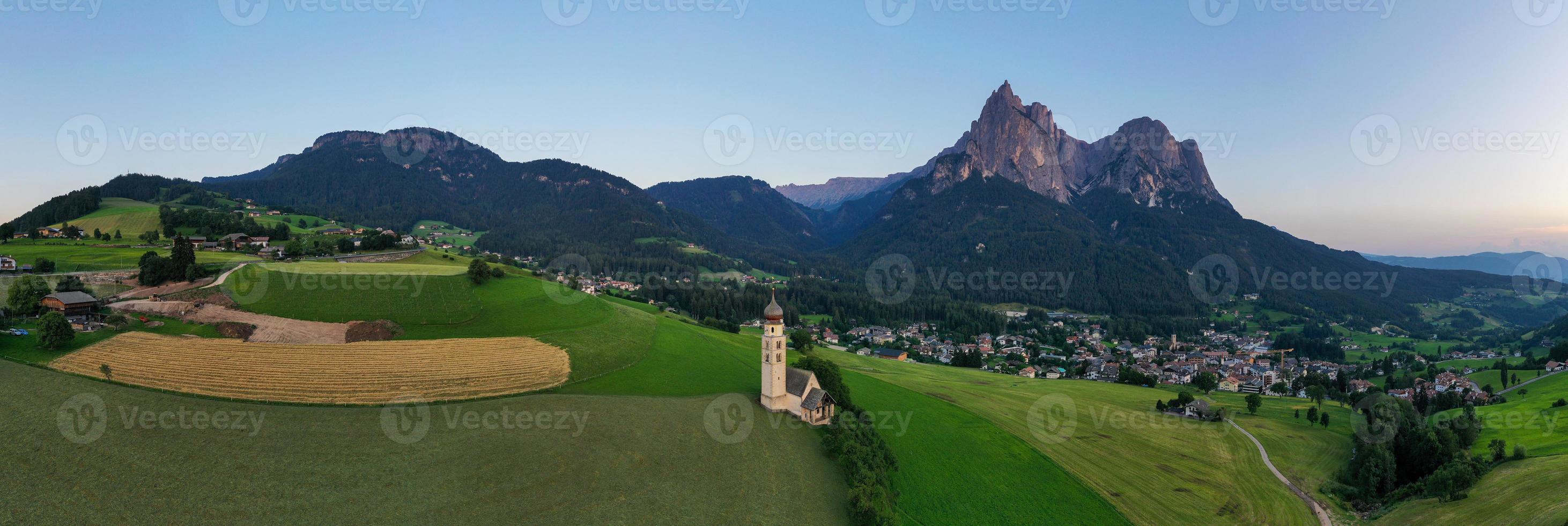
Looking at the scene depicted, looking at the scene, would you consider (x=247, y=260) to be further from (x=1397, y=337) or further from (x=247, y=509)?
(x=1397, y=337)

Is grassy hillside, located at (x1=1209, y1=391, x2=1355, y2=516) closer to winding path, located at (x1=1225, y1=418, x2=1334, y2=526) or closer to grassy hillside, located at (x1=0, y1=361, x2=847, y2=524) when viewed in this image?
winding path, located at (x1=1225, y1=418, x2=1334, y2=526)

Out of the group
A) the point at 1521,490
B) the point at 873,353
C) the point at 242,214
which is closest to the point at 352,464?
the point at 1521,490

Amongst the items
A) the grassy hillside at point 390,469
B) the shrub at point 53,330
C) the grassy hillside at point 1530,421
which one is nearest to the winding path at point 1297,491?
the grassy hillside at point 1530,421

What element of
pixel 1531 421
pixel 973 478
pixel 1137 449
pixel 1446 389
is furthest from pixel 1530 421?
pixel 973 478

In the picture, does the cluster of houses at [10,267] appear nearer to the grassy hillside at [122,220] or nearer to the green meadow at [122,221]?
the grassy hillside at [122,220]

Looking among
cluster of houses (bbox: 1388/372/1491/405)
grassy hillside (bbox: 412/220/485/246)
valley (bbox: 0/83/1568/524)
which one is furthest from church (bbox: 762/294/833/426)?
grassy hillside (bbox: 412/220/485/246)

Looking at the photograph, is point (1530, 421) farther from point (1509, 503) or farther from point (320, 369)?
point (320, 369)
